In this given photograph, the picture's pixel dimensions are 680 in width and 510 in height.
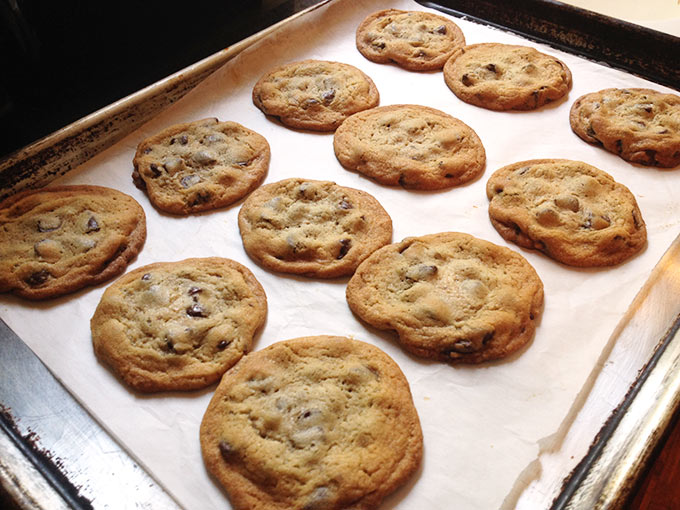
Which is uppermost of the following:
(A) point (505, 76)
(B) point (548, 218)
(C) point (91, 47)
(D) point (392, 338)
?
(C) point (91, 47)

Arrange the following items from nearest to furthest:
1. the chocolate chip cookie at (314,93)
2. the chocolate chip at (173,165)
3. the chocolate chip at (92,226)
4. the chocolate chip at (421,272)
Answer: the chocolate chip at (421,272), the chocolate chip at (92,226), the chocolate chip at (173,165), the chocolate chip cookie at (314,93)

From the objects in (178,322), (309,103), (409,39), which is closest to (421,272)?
(178,322)

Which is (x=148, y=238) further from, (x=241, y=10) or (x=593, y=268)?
(x=241, y=10)

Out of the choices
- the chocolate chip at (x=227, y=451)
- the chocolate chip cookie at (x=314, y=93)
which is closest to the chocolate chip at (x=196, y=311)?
the chocolate chip at (x=227, y=451)

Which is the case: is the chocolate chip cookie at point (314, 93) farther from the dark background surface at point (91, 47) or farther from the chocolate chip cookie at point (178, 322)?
the chocolate chip cookie at point (178, 322)

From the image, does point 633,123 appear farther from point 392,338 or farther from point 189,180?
point 189,180
